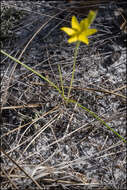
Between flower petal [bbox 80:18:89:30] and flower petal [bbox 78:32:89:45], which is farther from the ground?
flower petal [bbox 80:18:89:30]

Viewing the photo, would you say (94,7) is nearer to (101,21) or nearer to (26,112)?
(101,21)

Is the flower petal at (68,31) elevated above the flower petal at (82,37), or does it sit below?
above

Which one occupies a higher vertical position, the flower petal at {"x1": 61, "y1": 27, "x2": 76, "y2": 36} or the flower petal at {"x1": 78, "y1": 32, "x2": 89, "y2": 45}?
the flower petal at {"x1": 61, "y1": 27, "x2": 76, "y2": 36}

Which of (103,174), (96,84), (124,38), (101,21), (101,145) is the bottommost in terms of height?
(103,174)

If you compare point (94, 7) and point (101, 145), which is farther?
point (94, 7)

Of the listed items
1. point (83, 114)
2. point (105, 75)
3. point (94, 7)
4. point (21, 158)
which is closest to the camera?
point (21, 158)

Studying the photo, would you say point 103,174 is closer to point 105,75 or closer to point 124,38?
point 105,75

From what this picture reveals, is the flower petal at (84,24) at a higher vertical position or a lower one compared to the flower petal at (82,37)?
higher

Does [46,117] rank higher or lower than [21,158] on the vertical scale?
higher

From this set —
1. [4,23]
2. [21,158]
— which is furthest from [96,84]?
[4,23]

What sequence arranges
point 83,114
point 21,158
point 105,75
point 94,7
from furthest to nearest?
point 94,7 → point 105,75 → point 83,114 → point 21,158
